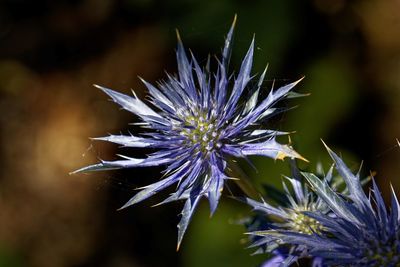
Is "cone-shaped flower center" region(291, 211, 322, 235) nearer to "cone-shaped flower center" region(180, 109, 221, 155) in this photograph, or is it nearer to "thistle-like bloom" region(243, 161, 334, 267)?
"thistle-like bloom" region(243, 161, 334, 267)

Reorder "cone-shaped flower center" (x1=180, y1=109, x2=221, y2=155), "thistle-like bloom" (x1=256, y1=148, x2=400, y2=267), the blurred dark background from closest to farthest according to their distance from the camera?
"thistle-like bloom" (x1=256, y1=148, x2=400, y2=267)
"cone-shaped flower center" (x1=180, y1=109, x2=221, y2=155)
the blurred dark background

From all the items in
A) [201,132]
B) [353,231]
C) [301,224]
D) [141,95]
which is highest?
[201,132]

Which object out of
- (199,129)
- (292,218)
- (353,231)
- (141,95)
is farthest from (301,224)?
(141,95)

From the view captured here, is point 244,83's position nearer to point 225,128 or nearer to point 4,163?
point 225,128

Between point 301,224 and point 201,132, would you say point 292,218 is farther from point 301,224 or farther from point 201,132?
point 201,132

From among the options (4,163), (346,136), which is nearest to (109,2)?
(4,163)

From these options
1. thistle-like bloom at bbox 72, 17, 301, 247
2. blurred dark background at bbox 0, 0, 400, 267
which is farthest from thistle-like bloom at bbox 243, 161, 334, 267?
blurred dark background at bbox 0, 0, 400, 267

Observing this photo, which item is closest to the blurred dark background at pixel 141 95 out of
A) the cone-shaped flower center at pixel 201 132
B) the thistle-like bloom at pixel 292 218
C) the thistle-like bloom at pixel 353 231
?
the thistle-like bloom at pixel 292 218
